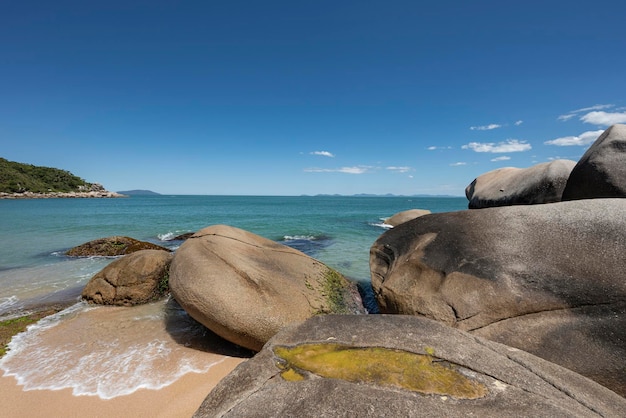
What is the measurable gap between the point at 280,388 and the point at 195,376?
2.95m

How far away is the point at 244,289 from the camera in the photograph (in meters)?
4.89

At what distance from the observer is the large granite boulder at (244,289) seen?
465 cm

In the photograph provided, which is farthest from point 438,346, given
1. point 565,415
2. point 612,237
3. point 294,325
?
point 612,237

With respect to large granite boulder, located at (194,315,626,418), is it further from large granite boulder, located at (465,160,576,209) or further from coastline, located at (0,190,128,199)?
coastline, located at (0,190,128,199)

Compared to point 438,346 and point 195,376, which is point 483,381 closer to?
point 438,346

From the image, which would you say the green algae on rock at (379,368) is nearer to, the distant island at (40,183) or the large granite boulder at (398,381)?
the large granite boulder at (398,381)

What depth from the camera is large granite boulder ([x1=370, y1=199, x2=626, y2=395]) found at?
135 inches

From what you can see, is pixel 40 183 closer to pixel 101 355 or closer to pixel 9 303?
pixel 9 303

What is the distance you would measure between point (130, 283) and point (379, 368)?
24.2 feet

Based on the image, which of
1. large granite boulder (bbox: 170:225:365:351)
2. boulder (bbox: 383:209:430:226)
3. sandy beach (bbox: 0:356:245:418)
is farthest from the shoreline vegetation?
boulder (bbox: 383:209:430:226)

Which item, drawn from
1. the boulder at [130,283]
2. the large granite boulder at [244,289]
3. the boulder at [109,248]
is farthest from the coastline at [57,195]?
the large granite boulder at [244,289]

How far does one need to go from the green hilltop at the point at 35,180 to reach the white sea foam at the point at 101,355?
329 ft

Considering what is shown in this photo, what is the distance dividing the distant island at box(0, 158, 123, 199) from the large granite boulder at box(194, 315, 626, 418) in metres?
106

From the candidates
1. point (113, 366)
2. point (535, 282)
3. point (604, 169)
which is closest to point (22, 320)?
point (113, 366)
